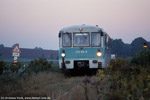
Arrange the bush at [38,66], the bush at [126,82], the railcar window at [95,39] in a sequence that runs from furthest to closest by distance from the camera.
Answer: the bush at [38,66] → the railcar window at [95,39] → the bush at [126,82]

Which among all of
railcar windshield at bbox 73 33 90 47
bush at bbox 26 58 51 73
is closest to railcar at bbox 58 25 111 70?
railcar windshield at bbox 73 33 90 47

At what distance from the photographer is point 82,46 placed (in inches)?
632

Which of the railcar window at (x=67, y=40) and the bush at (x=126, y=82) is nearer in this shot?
the bush at (x=126, y=82)

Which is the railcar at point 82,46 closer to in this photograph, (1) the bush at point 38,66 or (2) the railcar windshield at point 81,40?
(2) the railcar windshield at point 81,40

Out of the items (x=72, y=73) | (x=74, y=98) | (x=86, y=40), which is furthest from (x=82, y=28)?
(x=74, y=98)

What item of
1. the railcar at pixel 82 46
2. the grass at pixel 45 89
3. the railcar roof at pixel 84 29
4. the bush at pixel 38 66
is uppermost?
the railcar roof at pixel 84 29

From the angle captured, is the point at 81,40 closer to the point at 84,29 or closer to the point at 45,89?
the point at 84,29

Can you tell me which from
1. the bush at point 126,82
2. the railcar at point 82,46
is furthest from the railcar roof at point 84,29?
the bush at point 126,82

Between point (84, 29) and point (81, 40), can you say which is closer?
point (84, 29)

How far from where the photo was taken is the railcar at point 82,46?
15.7 metres

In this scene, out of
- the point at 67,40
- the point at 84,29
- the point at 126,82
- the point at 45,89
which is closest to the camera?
the point at 126,82

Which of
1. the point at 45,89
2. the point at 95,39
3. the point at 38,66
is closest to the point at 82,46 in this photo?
the point at 95,39

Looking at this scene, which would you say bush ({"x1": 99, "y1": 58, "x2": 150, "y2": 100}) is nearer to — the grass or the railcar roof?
the grass

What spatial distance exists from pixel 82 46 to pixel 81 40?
1.30ft
